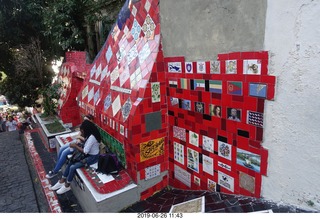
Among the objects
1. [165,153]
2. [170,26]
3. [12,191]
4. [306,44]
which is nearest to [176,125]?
[165,153]

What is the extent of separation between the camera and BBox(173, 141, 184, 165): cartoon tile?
4167 mm

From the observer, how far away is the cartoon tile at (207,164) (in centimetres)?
364

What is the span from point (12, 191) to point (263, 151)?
4.88 m

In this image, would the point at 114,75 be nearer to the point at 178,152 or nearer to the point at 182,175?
the point at 178,152

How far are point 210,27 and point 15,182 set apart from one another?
5144mm

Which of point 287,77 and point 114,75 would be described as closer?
point 287,77

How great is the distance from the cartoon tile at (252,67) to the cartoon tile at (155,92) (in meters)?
1.62

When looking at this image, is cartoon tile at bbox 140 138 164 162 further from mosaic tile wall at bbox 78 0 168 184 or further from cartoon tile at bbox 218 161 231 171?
cartoon tile at bbox 218 161 231 171

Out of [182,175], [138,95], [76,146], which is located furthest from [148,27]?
[182,175]

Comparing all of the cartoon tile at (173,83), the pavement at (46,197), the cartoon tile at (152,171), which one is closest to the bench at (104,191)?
the pavement at (46,197)

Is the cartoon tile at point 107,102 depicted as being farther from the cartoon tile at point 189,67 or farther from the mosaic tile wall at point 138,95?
the cartoon tile at point 189,67

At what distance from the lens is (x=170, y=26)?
13.2 feet

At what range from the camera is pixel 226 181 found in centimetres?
344

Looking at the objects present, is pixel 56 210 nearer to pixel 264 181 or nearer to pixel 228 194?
pixel 228 194
